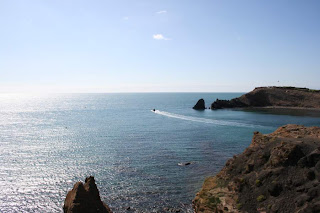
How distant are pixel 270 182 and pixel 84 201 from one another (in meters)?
18.0

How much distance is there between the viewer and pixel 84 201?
21469mm

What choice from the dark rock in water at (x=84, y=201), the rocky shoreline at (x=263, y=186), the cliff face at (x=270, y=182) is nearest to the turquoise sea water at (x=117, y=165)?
the cliff face at (x=270, y=182)

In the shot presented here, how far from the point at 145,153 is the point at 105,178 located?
16.1 m

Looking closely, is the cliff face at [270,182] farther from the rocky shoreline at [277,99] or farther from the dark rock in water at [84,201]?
the rocky shoreline at [277,99]

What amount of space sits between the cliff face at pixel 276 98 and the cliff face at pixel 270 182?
480ft

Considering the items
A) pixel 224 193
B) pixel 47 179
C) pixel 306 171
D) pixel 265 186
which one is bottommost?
pixel 47 179

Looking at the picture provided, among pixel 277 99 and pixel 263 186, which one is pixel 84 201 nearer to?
pixel 263 186

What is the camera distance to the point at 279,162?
85.7 feet

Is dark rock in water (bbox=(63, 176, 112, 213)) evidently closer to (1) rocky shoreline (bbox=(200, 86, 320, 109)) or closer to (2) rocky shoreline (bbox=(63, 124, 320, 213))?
(2) rocky shoreline (bbox=(63, 124, 320, 213))

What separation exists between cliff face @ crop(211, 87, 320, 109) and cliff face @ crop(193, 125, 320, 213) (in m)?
146

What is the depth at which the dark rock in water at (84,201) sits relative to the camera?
68.1 ft

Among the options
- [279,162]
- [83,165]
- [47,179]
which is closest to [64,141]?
[83,165]

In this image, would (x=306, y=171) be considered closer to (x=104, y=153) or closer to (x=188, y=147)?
(x=188, y=147)

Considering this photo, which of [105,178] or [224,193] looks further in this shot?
[105,178]
